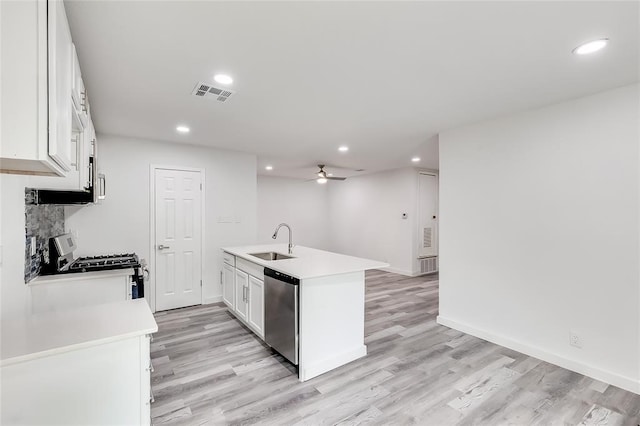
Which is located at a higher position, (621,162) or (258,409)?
(621,162)

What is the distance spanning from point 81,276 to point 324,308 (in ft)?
7.32

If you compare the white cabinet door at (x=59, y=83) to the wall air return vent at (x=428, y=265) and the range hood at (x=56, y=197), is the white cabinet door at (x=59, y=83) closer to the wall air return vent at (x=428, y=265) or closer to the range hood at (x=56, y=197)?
the range hood at (x=56, y=197)

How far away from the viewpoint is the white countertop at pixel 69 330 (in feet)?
4.13

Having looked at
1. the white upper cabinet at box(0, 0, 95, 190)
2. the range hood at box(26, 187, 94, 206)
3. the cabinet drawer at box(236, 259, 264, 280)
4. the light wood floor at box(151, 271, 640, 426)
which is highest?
the white upper cabinet at box(0, 0, 95, 190)

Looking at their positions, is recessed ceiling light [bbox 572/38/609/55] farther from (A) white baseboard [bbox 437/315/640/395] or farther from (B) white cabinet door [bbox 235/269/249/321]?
(B) white cabinet door [bbox 235/269/249/321]

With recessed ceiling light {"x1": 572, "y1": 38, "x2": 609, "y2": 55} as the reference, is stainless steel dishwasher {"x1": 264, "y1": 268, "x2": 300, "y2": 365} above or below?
below

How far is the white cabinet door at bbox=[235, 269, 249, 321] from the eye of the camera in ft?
11.5

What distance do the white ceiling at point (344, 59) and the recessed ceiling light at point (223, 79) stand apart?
5cm

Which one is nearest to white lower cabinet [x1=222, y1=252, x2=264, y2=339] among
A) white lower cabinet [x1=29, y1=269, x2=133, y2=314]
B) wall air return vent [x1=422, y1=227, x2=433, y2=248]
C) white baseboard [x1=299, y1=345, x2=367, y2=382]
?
white baseboard [x1=299, y1=345, x2=367, y2=382]

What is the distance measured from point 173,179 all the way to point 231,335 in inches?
92.5

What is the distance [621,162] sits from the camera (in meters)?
2.43

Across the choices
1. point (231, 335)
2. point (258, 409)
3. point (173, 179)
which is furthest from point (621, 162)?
point (173, 179)

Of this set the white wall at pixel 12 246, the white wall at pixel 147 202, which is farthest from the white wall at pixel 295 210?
the white wall at pixel 12 246

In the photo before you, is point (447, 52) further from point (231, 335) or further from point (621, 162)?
point (231, 335)
